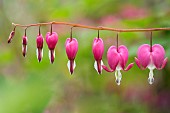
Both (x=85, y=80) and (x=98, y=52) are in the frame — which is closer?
(x=98, y=52)

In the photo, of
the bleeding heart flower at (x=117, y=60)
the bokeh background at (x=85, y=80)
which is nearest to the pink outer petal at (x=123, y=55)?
the bleeding heart flower at (x=117, y=60)

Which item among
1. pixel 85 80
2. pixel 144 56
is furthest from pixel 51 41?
pixel 85 80

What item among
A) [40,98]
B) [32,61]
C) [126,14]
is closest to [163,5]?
[126,14]

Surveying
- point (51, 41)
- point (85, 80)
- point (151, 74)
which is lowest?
point (85, 80)

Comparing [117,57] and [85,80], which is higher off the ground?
[117,57]

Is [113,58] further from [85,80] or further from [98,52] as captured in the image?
[85,80]

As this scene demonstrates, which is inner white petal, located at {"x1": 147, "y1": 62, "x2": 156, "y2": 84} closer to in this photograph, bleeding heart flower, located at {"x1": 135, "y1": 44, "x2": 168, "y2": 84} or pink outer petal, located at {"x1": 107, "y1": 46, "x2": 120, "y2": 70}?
bleeding heart flower, located at {"x1": 135, "y1": 44, "x2": 168, "y2": 84}

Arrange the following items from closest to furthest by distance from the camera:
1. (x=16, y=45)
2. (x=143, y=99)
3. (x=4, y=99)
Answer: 1. (x=4, y=99)
2. (x=143, y=99)
3. (x=16, y=45)

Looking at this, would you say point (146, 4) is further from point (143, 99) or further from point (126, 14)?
point (143, 99)

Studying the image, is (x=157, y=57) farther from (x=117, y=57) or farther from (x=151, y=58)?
(x=117, y=57)

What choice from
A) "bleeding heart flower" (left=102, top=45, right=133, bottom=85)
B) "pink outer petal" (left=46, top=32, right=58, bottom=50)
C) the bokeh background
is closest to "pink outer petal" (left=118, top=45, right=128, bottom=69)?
"bleeding heart flower" (left=102, top=45, right=133, bottom=85)

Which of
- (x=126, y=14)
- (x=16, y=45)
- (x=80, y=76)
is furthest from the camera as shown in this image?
(x=126, y=14)
